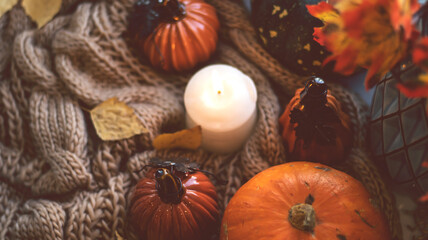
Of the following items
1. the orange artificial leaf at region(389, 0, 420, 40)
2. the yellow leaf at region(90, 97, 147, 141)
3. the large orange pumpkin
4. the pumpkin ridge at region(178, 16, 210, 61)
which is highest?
the orange artificial leaf at region(389, 0, 420, 40)

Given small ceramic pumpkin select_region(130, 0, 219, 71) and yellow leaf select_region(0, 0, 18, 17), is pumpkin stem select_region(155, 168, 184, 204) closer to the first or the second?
small ceramic pumpkin select_region(130, 0, 219, 71)

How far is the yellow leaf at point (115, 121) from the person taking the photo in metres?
0.75

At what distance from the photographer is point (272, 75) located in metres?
0.80

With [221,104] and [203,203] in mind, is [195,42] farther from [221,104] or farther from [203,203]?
[203,203]

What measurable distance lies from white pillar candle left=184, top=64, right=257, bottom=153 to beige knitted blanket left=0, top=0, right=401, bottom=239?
37 mm

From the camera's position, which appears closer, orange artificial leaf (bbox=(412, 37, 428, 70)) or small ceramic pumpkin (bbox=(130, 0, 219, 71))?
orange artificial leaf (bbox=(412, 37, 428, 70))

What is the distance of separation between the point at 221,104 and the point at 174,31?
0.20 metres

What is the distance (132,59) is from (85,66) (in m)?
0.11

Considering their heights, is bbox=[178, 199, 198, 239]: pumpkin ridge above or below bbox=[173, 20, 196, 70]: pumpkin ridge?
below

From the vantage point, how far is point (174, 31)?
0.77m

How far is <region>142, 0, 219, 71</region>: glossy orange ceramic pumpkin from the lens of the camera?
2.52 feet

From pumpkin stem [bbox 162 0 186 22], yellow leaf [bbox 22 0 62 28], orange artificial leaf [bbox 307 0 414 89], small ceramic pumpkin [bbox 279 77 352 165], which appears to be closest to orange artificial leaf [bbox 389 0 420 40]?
orange artificial leaf [bbox 307 0 414 89]

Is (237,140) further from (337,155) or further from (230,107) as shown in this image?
(337,155)

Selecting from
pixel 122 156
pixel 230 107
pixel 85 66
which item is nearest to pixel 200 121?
pixel 230 107
